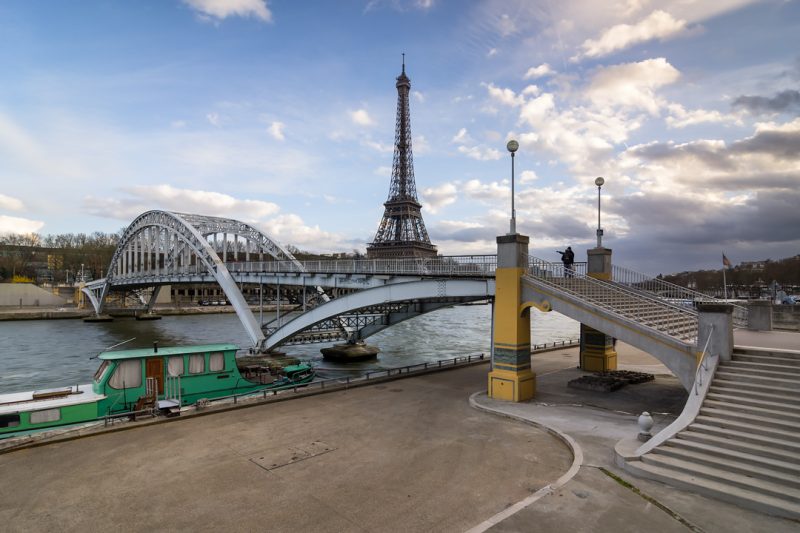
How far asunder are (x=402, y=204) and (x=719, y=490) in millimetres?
93153

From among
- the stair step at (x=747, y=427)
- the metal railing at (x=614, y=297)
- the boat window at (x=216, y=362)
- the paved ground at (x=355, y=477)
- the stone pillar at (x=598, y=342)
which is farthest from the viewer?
the stone pillar at (x=598, y=342)

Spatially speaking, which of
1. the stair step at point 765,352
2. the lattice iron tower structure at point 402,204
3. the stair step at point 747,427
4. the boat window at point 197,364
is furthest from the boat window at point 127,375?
the lattice iron tower structure at point 402,204

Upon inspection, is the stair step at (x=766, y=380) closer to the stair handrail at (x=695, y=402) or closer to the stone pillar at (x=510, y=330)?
the stair handrail at (x=695, y=402)

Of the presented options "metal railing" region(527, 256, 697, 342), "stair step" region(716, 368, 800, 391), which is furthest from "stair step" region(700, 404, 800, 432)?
"metal railing" region(527, 256, 697, 342)

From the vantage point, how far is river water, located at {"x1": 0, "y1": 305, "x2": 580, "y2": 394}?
32.1m

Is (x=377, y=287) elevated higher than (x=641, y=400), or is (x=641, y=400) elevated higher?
(x=377, y=287)

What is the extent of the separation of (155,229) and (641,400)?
6559 centimetres

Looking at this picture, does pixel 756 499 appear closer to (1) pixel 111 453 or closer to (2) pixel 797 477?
(2) pixel 797 477

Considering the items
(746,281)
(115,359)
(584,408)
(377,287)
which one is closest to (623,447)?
(584,408)

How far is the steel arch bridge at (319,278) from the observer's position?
21516 mm

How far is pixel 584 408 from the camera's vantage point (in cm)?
1540

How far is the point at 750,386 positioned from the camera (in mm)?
10891

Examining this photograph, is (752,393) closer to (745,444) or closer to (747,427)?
(747,427)

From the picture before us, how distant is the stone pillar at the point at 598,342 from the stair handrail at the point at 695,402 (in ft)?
36.0
